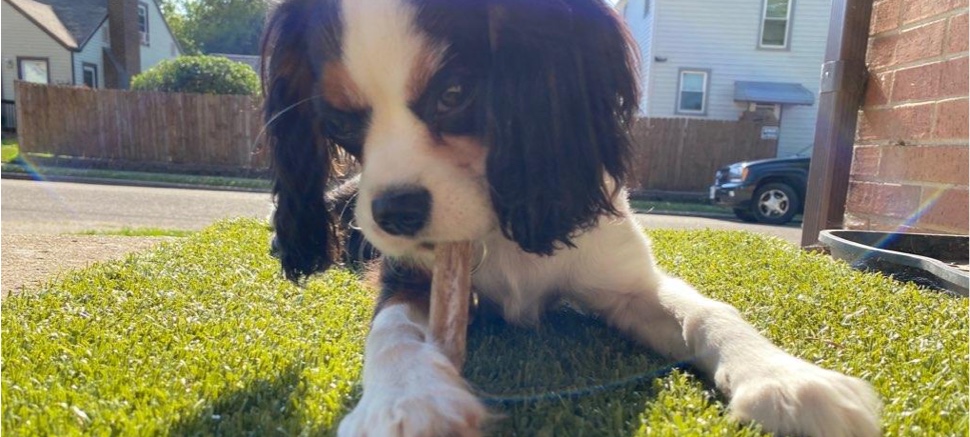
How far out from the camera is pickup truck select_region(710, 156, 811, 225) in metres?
13.1

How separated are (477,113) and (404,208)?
39 cm

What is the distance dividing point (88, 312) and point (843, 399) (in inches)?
102

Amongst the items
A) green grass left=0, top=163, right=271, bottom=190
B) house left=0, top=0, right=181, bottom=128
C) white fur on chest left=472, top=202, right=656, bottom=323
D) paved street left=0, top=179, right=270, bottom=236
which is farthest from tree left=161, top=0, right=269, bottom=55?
white fur on chest left=472, top=202, right=656, bottom=323

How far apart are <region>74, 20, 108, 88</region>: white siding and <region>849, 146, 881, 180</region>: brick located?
31083 millimetres

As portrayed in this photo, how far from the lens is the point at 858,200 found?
16.2 feet

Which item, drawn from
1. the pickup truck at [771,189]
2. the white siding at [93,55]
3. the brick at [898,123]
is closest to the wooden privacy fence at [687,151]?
the pickup truck at [771,189]

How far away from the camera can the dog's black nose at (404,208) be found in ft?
6.49

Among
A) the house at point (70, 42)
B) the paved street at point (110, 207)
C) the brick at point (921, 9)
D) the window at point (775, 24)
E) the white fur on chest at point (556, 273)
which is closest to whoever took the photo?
the white fur on chest at point (556, 273)

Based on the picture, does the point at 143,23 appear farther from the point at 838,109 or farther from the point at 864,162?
the point at 864,162

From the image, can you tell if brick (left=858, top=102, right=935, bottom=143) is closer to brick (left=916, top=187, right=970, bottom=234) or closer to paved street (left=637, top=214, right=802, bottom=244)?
brick (left=916, top=187, right=970, bottom=234)

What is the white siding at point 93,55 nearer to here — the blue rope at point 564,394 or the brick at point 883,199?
the brick at point 883,199

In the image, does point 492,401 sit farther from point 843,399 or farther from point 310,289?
point 310,289

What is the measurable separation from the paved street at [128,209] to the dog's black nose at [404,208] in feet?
24.4

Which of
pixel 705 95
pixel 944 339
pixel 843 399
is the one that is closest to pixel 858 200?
pixel 944 339
